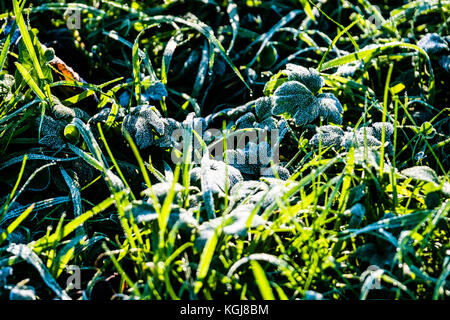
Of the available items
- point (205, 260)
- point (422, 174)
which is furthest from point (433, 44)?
point (205, 260)

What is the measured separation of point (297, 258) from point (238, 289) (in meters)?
0.24

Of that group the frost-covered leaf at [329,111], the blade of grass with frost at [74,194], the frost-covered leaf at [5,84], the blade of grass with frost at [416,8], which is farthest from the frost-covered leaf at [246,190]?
the blade of grass with frost at [416,8]

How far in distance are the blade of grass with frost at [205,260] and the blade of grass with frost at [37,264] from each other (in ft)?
1.09

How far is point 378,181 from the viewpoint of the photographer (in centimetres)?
140

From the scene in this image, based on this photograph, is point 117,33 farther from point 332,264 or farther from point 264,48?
point 332,264

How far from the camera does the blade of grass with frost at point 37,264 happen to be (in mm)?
1236

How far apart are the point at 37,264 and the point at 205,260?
434 mm

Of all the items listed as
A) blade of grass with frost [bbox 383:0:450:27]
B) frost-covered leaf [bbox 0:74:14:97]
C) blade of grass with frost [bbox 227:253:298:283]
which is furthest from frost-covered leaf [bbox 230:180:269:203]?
blade of grass with frost [bbox 383:0:450:27]

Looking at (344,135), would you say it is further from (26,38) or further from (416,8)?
(26,38)

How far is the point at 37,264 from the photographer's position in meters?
1.26

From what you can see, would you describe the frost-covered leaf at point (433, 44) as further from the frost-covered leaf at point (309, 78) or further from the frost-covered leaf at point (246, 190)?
the frost-covered leaf at point (246, 190)

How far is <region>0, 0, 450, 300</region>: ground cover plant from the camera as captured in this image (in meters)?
1.28

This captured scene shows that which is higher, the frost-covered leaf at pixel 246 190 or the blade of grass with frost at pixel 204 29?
the blade of grass with frost at pixel 204 29

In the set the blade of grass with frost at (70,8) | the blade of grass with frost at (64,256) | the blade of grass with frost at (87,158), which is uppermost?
the blade of grass with frost at (70,8)
